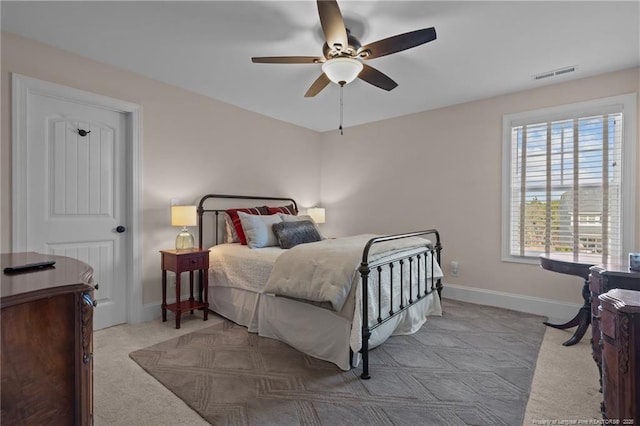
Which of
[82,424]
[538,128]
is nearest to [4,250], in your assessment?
[82,424]

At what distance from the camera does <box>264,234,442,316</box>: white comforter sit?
2.18 meters

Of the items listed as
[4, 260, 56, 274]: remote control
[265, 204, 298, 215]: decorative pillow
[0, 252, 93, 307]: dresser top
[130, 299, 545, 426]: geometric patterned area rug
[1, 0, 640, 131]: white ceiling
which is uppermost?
[1, 0, 640, 131]: white ceiling

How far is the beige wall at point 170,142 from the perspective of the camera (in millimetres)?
2520

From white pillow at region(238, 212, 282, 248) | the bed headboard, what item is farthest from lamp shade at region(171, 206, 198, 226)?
white pillow at region(238, 212, 282, 248)

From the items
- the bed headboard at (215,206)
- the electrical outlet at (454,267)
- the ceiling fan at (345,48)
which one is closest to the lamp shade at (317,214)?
the bed headboard at (215,206)

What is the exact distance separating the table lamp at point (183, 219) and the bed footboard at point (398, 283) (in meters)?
1.93

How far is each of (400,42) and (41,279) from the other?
221 cm

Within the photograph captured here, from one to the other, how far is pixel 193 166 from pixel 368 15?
8.11ft

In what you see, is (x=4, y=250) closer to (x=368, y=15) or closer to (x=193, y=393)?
(x=193, y=393)

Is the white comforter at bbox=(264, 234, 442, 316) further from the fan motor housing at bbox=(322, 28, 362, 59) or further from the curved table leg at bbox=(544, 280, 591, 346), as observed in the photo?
the curved table leg at bbox=(544, 280, 591, 346)

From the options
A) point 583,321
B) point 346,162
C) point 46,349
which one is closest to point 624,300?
point 46,349

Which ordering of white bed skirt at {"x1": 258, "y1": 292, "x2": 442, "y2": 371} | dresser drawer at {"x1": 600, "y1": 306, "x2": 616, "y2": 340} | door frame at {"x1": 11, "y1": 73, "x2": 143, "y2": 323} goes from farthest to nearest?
door frame at {"x1": 11, "y1": 73, "x2": 143, "y2": 323}, white bed skirt at {"x1": 258, "y1": 292, "x2": 442, "y2": 371}, dresser drawer at {"x1": 600, "y1": 306, "x2": 616, "y2": 340}

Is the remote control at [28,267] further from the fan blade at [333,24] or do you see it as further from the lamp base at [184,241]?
the lamp base at [184,241]

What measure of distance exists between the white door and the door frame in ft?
0.14
